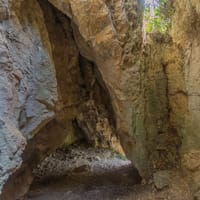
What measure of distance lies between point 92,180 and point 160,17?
10.3 feet

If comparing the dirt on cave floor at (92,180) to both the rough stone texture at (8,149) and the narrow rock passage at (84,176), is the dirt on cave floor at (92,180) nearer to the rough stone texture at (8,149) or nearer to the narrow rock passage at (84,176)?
the narrow rock passage at (84,176)

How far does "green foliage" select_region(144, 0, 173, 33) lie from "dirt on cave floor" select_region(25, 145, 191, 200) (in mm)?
2484

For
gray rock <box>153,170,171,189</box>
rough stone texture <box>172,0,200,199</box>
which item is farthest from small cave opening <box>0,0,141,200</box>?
rough stone texture <box>172,0,200,199</box>

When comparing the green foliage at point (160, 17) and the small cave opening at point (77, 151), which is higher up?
the green foliage at point (160, 17)

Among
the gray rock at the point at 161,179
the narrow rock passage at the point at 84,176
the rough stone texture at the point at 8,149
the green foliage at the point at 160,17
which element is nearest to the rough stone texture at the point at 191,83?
the gray rock at the point at 161,179

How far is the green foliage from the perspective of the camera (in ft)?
17.4

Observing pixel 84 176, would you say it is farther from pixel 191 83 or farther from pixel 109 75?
pixel 191 83

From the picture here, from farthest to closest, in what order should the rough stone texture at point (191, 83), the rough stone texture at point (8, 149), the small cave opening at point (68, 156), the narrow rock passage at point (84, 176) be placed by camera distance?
the narrow rock passage at point (84, 176), the small cave opening at point (68, 156), the rough stone texture at point (191, 83), the rough stone texture at point (8, 149)

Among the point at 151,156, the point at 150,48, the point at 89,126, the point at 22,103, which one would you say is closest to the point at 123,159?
the point at 89,126

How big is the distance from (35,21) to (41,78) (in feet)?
2.87

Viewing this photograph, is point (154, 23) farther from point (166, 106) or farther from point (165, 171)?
point (165, 171)

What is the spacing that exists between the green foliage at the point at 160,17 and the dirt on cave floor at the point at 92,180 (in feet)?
8.15

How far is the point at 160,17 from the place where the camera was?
5453 mm

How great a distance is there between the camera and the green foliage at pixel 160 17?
532 centimetres
